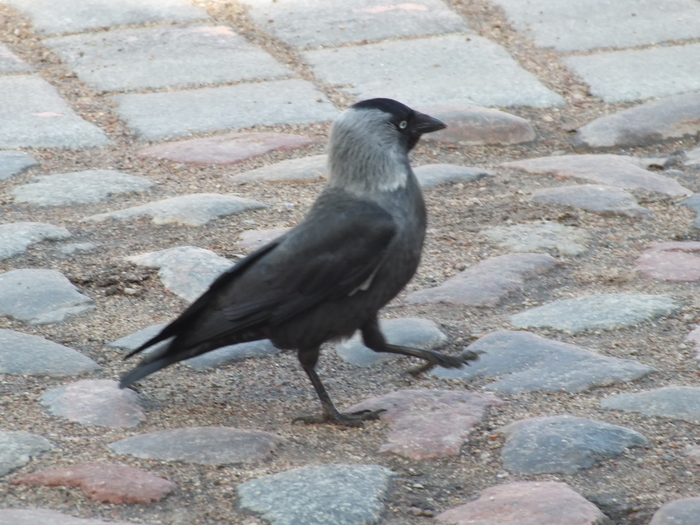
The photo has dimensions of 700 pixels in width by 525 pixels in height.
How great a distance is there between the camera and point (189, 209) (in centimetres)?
418

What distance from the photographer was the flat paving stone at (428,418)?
264cm

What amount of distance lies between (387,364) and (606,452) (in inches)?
35.8

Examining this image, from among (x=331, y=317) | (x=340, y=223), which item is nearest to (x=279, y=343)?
(x=331, y=317)

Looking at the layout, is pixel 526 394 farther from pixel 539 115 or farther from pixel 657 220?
pixel 539 115

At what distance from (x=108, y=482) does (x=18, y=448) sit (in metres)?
0.31

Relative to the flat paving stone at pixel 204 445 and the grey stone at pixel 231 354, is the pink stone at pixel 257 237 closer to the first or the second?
the grey stone at pixel 231 354

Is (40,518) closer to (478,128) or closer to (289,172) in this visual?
(289,172)

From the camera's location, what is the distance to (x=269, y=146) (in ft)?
16.1

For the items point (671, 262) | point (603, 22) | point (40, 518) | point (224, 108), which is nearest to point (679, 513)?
point (40, 518)

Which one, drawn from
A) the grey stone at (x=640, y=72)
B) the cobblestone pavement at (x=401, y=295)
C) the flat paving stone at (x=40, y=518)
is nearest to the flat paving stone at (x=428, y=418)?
the cobblestone pavement at (x=401, y=295)

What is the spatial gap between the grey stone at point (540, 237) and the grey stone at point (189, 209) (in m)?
0.98

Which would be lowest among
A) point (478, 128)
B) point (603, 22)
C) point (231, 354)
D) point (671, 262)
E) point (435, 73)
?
point (231, 354)

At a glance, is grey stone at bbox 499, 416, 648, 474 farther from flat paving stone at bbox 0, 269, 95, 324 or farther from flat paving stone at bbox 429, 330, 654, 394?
flat paving stone at bbox 0, 269, 95, 324

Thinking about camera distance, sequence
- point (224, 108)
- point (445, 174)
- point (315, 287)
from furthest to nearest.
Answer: point (224, 108)
point (445, 174)
point (315, 287)
